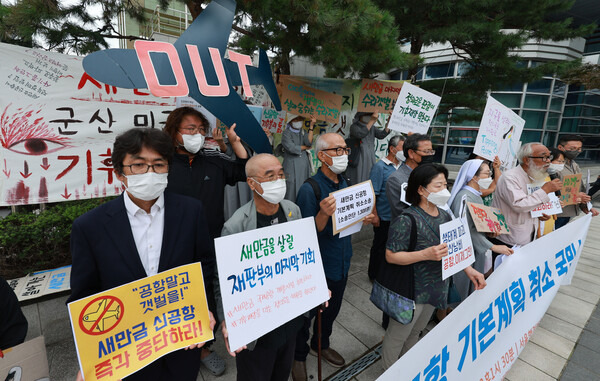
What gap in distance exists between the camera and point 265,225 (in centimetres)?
181

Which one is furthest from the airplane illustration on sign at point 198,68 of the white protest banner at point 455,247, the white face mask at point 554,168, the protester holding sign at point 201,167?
the white face mask at point 554,168

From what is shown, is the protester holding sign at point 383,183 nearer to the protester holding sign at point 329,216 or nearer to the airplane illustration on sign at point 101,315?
the protester holding sign at point 329,216

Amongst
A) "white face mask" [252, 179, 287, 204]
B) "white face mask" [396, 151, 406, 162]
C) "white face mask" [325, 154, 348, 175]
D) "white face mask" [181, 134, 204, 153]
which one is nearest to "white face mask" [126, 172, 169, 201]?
"white face mask" [252, 179, 287, 204]

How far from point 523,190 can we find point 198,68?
3.51 meters

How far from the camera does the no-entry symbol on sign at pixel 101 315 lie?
116 centimetres

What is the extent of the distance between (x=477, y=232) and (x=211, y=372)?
2.73 m

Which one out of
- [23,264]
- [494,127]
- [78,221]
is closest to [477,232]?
[494,127]

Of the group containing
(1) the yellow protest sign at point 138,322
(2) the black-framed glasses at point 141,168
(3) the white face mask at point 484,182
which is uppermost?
(2) the black-framed glasses at point 141,168

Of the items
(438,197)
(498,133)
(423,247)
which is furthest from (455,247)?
(498,133)

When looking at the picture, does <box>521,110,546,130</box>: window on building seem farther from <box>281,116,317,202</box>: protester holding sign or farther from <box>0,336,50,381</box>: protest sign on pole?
<box>0,336,50,381</box>: protest sign on pole

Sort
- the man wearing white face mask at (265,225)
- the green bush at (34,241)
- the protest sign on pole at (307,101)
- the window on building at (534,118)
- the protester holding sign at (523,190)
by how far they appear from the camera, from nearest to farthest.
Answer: the man wearing white face mask at (265,225) < the green bush at (34,241) < the protester holding sign at (523,190) < the protest sign on pole at (307,101) < the window on building at (534,118)

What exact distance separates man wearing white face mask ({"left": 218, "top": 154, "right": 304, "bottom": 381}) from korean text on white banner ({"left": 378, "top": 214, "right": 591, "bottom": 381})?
754mm

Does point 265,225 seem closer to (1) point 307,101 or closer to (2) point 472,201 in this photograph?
(2) point 472,201

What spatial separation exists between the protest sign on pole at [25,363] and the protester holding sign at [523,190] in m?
3.96
